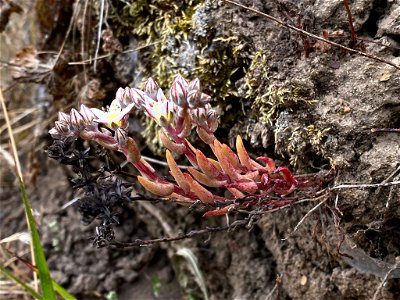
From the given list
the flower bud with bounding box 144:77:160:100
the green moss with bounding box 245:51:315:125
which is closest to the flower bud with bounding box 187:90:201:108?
the flower bud with bounding box 144:77:160:100

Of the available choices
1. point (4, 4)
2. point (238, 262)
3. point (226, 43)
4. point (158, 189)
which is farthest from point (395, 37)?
point (4, 4)

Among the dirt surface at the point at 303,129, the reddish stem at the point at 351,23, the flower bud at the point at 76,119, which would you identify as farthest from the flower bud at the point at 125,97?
the reddish stem at the point at 351,23

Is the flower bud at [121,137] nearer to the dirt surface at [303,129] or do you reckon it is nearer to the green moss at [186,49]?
the dirt surface at [303,129]

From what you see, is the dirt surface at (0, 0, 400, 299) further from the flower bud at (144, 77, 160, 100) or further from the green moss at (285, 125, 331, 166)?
the flower bud at (144, 77, 160, 100)

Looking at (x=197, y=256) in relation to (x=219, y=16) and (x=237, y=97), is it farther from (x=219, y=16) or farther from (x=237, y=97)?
(x=219, y=16)

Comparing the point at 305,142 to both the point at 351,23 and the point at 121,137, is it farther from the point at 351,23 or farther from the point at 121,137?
the point at 121,137

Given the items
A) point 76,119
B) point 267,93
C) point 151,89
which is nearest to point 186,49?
point 267,93
